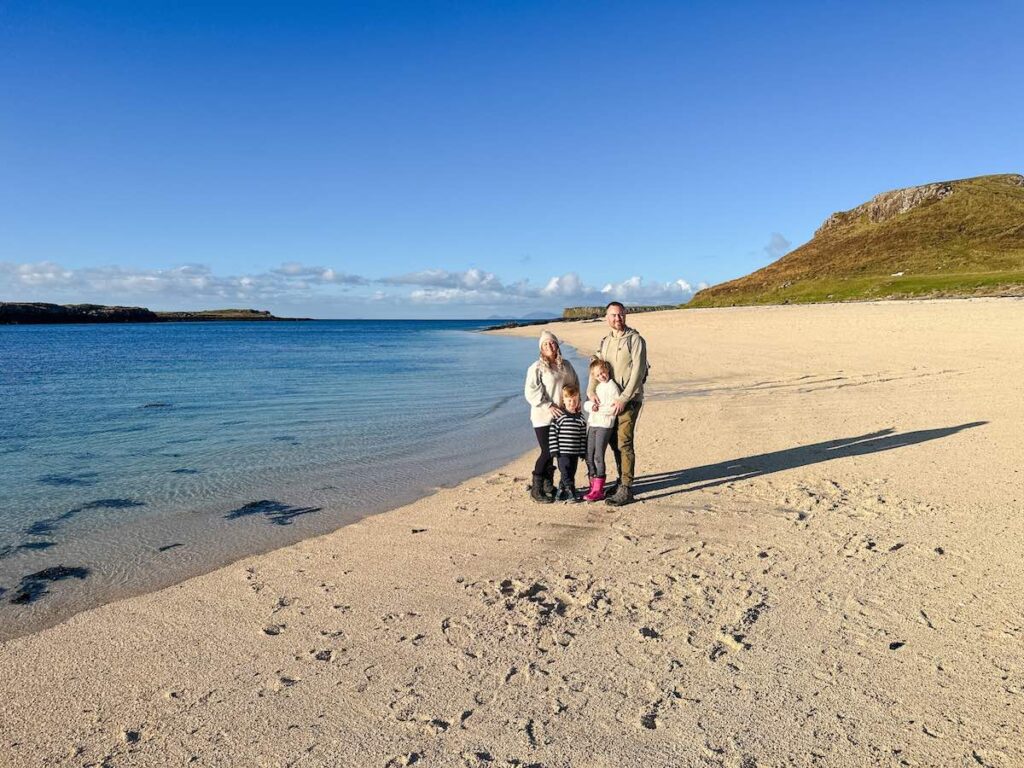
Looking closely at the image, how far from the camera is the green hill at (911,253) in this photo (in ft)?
Result: 178

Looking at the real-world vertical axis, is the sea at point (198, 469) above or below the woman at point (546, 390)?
below

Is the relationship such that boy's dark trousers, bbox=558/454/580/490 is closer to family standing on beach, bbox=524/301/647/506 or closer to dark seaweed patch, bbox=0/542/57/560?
family standing on beach, bbox=524/301/647/506

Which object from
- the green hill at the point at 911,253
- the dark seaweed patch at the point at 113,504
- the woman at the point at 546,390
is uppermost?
the green hill at the point at 911,253

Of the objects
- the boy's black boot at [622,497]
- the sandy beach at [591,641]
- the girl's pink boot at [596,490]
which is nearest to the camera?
the sandy beach at [591,641]

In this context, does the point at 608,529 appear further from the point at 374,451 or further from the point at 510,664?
the point at 374,451

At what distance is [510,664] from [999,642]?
328 centimetres

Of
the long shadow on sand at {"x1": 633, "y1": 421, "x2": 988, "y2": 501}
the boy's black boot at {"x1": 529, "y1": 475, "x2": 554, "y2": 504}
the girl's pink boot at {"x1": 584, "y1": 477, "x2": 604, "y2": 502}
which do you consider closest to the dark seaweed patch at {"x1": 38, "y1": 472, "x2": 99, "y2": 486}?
the boy's black boot at {"x1": 529, "y1": 475, "x2": 554, "y2": 504}

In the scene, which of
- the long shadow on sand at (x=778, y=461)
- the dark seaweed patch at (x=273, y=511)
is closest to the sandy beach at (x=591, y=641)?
the long shadow on sand at (x=778, y=461)

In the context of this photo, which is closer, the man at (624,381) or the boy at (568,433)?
the man at (624,381)

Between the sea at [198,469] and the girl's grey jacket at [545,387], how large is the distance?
87.3 inches

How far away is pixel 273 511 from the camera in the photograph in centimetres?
842

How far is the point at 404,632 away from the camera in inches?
190

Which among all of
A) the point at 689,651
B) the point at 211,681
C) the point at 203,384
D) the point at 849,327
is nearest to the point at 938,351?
the point at 849,327

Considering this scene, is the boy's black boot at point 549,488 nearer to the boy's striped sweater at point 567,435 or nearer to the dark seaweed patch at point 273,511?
the boy's striped sweater at point 567,435
